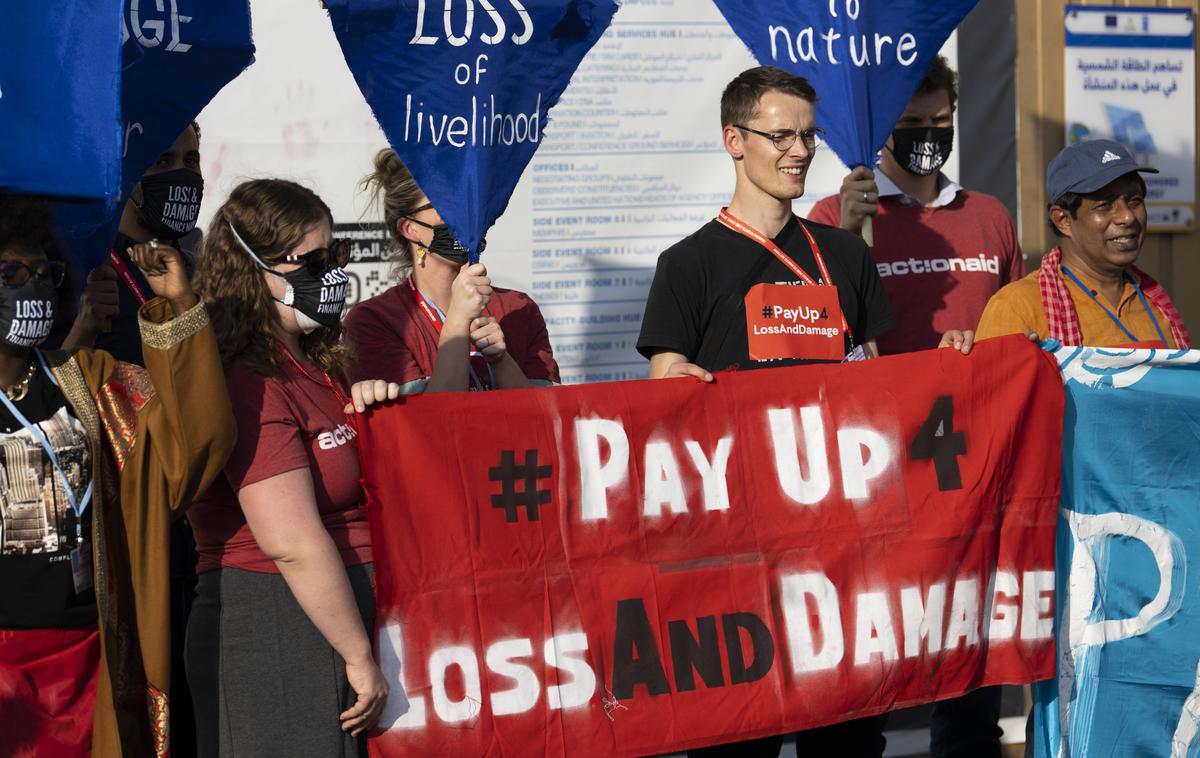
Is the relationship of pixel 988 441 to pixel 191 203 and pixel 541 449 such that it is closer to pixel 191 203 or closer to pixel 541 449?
pixel 541 449

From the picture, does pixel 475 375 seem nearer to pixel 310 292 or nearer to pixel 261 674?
pixel 310 292

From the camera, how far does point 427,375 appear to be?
392cm

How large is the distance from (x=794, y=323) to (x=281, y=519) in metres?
1.56

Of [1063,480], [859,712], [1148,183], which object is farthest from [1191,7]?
[859,712]

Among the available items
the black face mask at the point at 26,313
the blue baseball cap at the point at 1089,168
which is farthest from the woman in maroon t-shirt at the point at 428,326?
the blue baseball cap at the point at 1089,168

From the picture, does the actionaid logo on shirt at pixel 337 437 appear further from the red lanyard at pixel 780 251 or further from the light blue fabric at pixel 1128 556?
the light blue fabric at pixel 1128 556

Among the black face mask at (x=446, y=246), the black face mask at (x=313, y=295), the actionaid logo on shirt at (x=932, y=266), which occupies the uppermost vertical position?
the black face mask at (x=446, y=246)

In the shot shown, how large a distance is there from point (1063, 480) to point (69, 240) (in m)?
2.74

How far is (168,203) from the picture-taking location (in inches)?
156

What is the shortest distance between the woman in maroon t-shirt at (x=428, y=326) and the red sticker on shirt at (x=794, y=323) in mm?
665

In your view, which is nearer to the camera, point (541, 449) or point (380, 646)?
point (380, 646)

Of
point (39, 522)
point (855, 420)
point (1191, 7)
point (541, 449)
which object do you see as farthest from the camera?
point (1191, 7)

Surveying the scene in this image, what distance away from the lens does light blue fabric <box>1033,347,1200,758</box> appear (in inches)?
156

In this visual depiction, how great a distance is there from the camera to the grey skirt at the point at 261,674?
10.1 ft
